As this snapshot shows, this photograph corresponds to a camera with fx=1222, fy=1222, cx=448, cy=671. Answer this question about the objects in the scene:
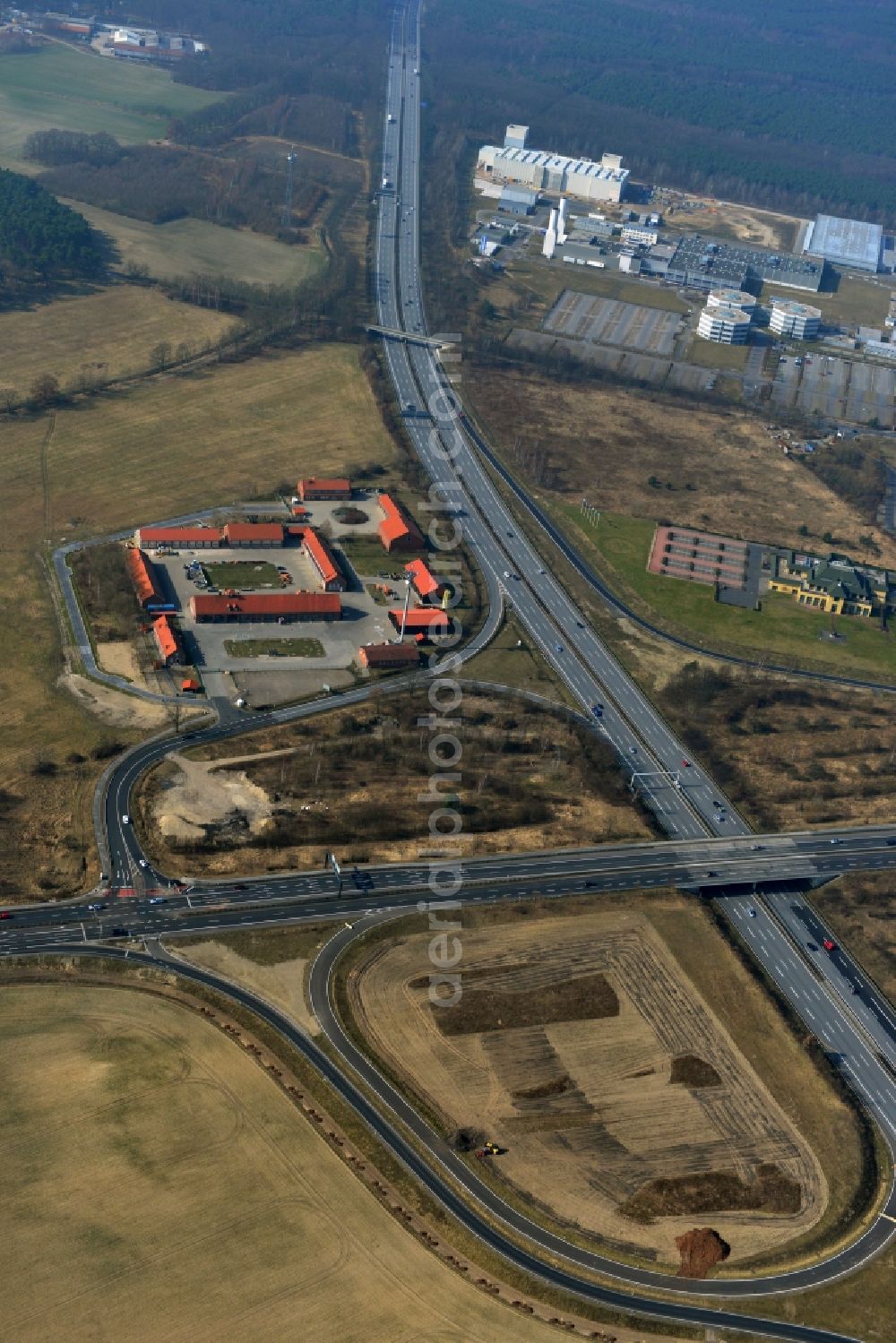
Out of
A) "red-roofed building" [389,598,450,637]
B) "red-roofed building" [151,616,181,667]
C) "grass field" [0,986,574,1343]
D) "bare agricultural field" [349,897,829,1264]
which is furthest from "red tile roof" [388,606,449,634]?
"grass field" [0,986,574,1343]

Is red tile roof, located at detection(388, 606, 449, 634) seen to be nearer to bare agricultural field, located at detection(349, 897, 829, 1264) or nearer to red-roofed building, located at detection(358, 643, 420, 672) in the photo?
red-roofed building, located at detection(358, 643, 420, 672)

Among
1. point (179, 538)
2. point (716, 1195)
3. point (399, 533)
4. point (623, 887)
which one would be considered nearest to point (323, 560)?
Answer: point (399, 533)

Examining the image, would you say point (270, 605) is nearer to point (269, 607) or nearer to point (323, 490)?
point (269, 607)

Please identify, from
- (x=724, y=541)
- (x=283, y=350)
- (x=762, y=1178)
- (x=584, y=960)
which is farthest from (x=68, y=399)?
(x=762, y=1178)

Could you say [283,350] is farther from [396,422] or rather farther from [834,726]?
[834,726]

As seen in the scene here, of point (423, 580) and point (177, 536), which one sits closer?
point (423, 580)

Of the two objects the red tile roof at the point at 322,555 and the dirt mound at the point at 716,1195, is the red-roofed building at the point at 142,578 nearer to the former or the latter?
the red tile roof at the point at 322,555
